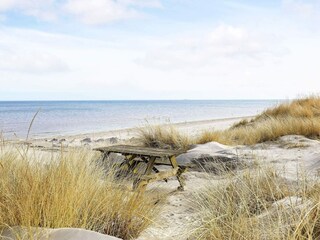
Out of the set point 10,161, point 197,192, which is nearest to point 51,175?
point 10,161

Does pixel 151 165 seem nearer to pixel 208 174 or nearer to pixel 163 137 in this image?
pixel 208 174

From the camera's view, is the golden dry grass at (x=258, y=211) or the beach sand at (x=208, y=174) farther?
the beach sand at (x=208, y=174)

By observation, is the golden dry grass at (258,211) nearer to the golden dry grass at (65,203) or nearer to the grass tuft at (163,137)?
the golden dry grass at (65,203)

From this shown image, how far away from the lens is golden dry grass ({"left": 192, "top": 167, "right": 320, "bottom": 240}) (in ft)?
8.63

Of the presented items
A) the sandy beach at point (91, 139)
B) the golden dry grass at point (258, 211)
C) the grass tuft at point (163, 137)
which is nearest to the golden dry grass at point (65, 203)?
the golden dry grass at point (258, 211)

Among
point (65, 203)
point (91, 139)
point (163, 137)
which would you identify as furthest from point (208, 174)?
point (91, 139)

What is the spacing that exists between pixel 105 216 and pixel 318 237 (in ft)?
4.97

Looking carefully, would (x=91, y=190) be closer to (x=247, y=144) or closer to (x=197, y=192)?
(x=197, y=192)

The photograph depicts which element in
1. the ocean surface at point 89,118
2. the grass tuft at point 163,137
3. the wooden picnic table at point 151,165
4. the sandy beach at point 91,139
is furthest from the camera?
the ocean surface at point 89,118

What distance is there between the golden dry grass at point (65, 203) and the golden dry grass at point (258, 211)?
20.8 inches

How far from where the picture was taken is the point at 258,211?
3.51 metres

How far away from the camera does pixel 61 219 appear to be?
8.59 ft

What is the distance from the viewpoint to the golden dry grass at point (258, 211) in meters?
2.63

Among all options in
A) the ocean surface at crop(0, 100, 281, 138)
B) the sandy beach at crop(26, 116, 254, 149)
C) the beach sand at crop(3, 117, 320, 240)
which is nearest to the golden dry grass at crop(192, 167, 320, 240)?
the beach sand at crop(3, 117, 320, 240)
